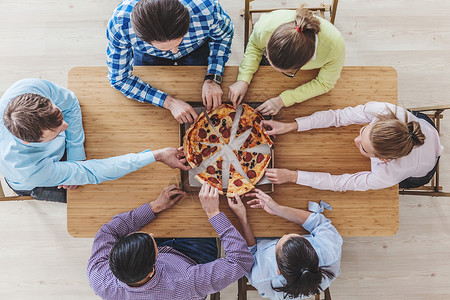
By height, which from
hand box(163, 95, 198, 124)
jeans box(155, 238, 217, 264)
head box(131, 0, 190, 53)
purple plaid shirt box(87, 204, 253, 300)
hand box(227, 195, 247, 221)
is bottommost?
jeans box(155, 238, 217, 264)

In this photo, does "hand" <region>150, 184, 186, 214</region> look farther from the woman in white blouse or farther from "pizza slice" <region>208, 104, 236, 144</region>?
the woman in white blouse

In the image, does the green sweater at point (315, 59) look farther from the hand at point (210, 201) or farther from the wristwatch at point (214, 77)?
the hand at point (210, 201)

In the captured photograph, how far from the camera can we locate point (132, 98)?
1717 millimetres

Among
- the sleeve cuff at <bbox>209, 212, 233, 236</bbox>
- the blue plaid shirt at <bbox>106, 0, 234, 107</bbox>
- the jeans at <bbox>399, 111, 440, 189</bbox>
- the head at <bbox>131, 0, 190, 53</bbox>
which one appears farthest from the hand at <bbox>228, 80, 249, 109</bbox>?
the jeans at <bbox>399, 111, 440, 189</bbox>

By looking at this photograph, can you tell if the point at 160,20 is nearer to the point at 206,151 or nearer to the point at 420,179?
the point at 206,151

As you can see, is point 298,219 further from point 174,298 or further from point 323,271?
point 174,298

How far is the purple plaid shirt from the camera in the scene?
5.39ft

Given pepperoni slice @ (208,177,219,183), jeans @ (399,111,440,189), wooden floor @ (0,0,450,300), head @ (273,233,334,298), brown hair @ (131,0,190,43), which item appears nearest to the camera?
brown hair @ (131,0,190,43)

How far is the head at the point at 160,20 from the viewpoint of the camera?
124 centimetres

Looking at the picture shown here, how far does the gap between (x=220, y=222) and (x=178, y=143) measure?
0.48 metres

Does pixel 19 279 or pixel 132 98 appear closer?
pixel 132 98

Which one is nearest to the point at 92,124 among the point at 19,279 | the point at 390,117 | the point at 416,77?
the point at 390,117

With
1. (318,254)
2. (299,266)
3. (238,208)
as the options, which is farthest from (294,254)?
(238,208)

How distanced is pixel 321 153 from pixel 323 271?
0.62 metres
